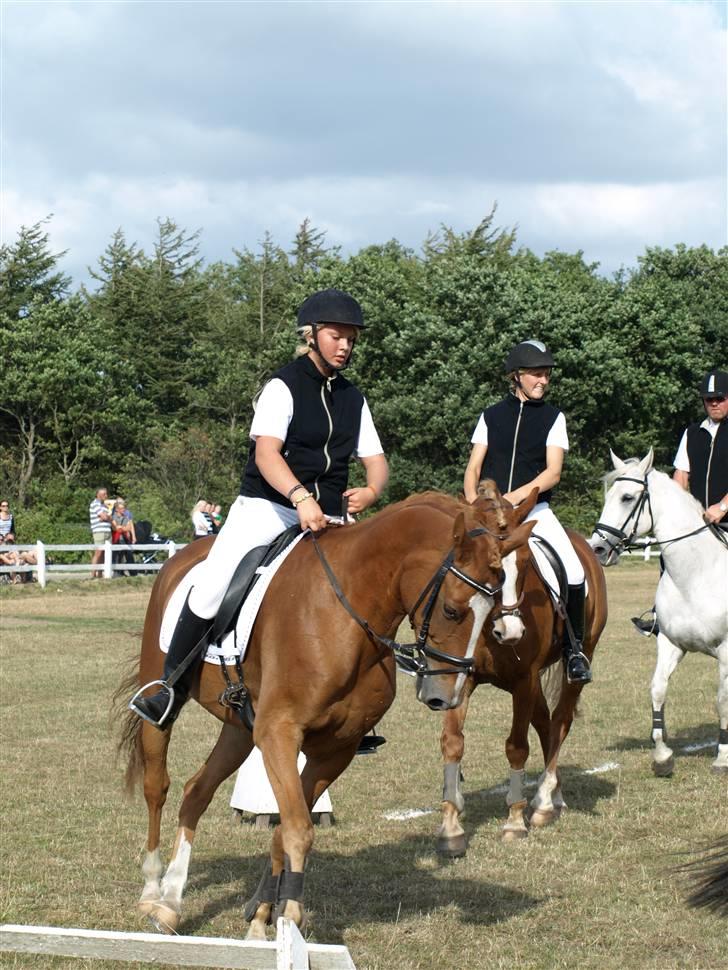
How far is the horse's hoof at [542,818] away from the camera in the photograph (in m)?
8.86

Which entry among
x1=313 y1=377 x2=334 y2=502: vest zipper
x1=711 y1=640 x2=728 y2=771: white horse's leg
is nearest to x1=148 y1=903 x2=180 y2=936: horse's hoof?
x1=313 y1=377 x2=334 y2=502: vest zipper

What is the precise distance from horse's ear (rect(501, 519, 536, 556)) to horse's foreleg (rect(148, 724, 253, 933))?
206 cm

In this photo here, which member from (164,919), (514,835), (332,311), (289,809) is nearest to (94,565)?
(514,835)

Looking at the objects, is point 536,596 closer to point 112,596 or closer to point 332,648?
point 332,648

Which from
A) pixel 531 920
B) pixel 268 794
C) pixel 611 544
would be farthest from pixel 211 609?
pixel 611 544

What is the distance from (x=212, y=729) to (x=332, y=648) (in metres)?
7.64

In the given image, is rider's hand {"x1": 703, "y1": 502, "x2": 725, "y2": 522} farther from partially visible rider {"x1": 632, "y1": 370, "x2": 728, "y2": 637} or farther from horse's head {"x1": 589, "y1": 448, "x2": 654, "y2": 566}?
horse's head {"x1": 589, "y1": 448, "x2": 654, "y2": 566}

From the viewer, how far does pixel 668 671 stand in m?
11.4

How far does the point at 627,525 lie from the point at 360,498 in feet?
17.7

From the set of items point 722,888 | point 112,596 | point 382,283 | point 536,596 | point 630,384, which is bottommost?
Answer: point 112,596

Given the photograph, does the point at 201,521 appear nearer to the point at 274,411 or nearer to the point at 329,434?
the point at 329,434

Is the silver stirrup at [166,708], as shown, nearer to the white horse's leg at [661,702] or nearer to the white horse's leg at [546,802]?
the white horse's leg at [546,802]

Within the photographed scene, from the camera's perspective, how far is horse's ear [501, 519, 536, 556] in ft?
18.4

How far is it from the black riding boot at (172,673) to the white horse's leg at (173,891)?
2.03 feet
